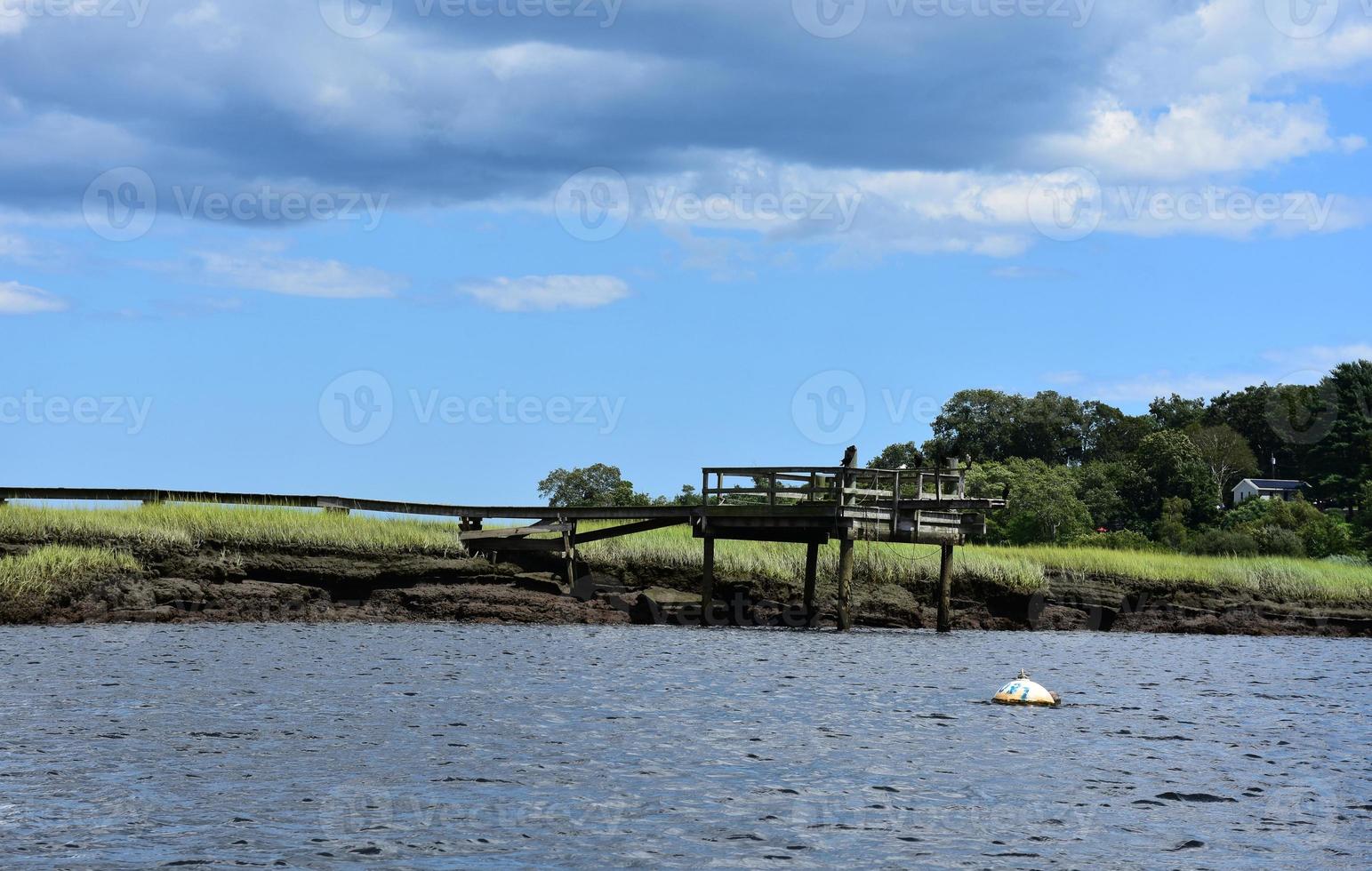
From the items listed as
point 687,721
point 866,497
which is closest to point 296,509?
point 866,497

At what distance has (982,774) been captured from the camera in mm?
17391

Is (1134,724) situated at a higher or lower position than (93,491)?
lower

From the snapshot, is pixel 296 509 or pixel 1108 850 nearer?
pixel 1108 850

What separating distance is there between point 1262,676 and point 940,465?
1302 centimetres

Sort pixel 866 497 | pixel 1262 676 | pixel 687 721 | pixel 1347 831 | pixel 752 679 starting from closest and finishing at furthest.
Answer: pixel 1347 831, pixel 687 721, pixel 752 679, pixel 1262 676, pixel 866 497

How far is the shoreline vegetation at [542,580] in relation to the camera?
38.4 meters

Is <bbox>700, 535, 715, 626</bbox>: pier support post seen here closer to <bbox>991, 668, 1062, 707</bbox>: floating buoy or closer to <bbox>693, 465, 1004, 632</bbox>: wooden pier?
<bbox>693, 465, 1004, 632</bbox>: wooden pier

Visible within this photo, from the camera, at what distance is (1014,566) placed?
153 feet

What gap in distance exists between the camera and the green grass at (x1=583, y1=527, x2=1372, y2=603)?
44469 millimetres

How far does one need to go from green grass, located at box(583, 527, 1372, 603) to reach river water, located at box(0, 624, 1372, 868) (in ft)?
43.0

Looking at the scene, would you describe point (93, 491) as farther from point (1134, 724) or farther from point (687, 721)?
point (1134, 724)

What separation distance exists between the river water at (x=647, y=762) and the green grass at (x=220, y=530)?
9.09 metres

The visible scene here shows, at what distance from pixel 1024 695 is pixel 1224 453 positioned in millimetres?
101690

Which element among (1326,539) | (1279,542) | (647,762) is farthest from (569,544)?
(1326,539)
